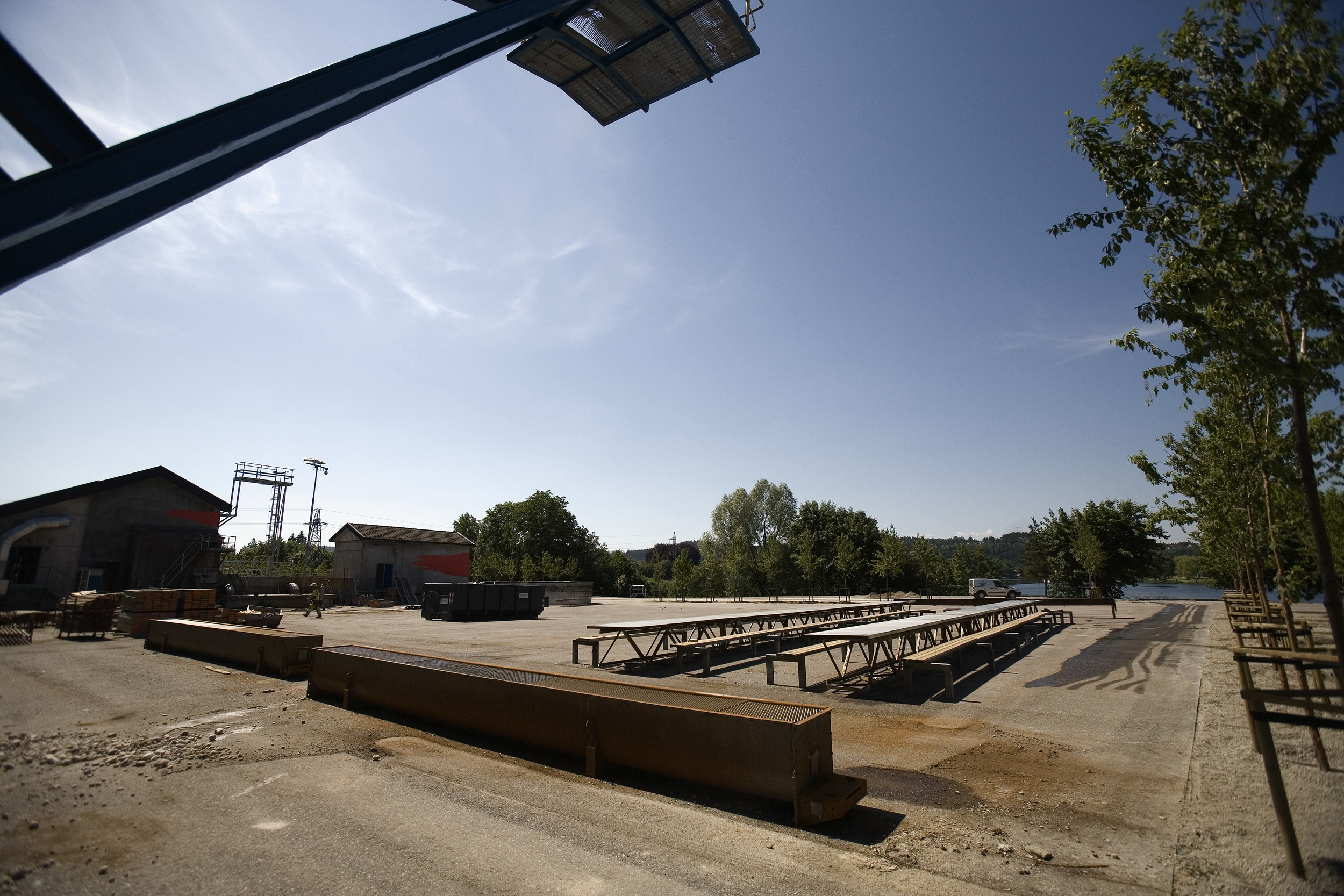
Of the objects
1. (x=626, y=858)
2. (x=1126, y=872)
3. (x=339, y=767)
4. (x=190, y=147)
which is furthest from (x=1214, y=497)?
(x=190, y=147)

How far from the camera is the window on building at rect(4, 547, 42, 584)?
1070 inches

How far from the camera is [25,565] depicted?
1126 inches

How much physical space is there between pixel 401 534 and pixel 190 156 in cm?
5385

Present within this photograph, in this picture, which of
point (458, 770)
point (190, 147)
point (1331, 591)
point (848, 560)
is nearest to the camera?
point (190, 147)

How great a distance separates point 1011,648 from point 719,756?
40.5 feet

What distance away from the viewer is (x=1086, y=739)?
262 inches

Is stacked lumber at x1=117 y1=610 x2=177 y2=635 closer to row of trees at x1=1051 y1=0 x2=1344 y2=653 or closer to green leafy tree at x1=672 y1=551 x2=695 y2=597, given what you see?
row of trees at x1=1051 y1=0 x2=1344 y2=653

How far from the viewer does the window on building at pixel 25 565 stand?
1070 inches

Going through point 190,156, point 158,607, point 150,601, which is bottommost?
point 158,607

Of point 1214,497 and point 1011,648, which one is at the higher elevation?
point 1214,497

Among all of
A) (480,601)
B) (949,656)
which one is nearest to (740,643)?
(949,656)

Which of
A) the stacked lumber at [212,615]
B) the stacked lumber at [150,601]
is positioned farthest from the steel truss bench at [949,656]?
the stacked lumber at [150,601]

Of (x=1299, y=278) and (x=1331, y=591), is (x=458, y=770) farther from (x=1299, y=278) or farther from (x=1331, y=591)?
(x=1299, y=278)

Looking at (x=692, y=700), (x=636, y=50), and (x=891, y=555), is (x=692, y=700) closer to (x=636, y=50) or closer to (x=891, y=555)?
(x=636, y=50)
